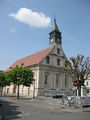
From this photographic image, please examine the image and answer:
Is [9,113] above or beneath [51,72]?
beneath

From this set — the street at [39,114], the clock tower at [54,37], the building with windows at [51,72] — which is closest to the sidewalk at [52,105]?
the street at [39,114]

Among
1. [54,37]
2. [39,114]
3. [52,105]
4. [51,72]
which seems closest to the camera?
[39,114]

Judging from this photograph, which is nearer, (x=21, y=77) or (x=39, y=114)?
(x=39, y=114)

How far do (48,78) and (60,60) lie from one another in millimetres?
6975

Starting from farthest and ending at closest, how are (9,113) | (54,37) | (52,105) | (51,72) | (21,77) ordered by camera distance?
(54,37), (51,72), (21,77), (52,105), (9,113)

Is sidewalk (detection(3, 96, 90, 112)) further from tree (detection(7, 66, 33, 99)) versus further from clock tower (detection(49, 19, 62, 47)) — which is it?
clock tower (detection(49, 19, 62, 47))

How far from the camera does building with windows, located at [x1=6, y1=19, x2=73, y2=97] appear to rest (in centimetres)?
4884

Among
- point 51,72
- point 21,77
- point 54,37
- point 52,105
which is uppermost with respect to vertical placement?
point 54,37

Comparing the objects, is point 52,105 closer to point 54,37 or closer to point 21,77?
point 21,77

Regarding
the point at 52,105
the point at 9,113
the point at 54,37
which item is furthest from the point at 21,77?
the point at 9,113

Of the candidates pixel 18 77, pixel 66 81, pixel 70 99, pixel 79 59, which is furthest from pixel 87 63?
pixel 66 81

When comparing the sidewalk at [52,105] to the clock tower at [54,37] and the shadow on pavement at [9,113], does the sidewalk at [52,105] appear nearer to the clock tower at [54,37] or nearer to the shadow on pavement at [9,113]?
the shadow on pavement at [9,113]

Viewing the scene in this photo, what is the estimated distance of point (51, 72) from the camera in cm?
5153

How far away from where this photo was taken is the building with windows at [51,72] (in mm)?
48844
